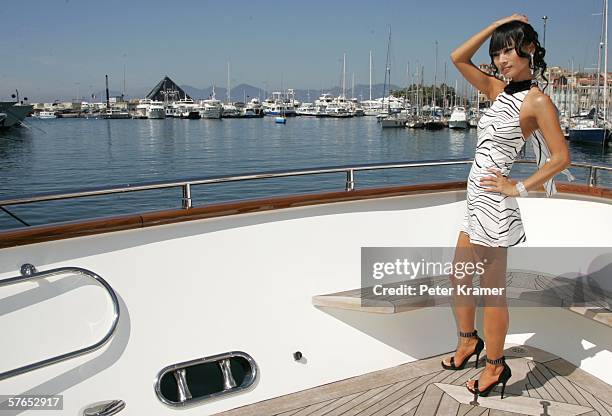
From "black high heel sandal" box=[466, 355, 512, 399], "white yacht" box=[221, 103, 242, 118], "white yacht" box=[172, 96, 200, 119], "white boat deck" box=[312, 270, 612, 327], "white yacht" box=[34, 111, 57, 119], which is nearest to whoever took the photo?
"black high heel sandal" box=[466, 355, 512, 399]

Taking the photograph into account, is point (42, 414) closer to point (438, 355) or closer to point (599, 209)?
point (438, 355)

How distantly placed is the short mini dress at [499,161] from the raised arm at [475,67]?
19 centimetres

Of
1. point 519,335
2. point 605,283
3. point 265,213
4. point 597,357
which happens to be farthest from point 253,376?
point 605,283

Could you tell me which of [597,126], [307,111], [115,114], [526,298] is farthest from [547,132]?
[115,114]

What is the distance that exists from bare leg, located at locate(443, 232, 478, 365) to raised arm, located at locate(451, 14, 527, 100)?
0.67 m

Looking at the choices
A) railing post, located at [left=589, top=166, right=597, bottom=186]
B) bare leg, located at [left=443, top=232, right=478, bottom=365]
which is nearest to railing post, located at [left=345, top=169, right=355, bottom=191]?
bare leg, located at [left=443, top=232, right=478, bottom=365]

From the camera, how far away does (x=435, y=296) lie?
114 inches

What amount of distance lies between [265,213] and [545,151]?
4.36ft

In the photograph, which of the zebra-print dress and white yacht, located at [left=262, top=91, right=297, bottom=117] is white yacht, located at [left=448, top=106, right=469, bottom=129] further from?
the zebra-print dress

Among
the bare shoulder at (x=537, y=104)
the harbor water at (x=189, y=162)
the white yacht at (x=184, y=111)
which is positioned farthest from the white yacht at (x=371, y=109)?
the bare shoulder at (x=537, y=104)

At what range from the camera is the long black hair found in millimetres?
2193

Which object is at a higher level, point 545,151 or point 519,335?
point 545,151

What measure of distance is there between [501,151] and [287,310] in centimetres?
131

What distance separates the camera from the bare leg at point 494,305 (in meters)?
2.46
